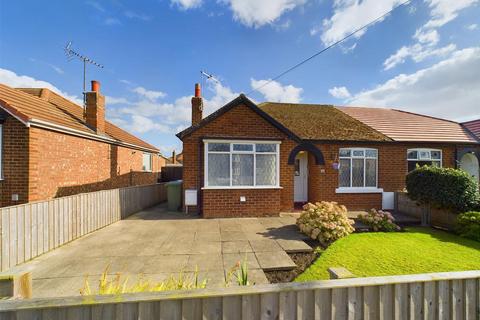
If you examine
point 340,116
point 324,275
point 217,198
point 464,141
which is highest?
point 340,116

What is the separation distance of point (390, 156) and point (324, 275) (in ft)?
29.4

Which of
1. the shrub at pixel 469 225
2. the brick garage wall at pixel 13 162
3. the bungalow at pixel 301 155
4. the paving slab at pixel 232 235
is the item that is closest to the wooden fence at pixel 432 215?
the shrub at pixel 469 225

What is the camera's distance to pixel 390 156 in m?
11.0

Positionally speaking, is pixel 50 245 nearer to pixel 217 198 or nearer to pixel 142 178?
pixel 217 198

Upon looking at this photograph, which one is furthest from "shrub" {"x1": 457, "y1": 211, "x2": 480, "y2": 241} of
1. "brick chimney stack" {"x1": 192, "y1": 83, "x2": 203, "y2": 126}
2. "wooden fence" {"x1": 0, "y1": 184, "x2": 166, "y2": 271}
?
"wooden fence" {"x1": 0, "y1": 184, "x2": 166, "y2": 271}

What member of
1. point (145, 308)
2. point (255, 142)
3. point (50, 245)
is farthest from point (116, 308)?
point (255, 142)

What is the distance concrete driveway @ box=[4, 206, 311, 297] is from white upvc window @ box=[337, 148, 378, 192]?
4.54 meters

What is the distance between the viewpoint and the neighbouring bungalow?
6859 mm

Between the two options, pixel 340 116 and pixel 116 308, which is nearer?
pixel 116 308

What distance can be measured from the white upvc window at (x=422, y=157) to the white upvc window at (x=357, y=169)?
6.49ft

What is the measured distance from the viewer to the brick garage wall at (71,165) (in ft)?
23.7

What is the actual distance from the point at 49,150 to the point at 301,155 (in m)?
10.7

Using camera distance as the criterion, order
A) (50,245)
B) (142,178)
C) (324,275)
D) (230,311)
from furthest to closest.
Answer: (142,178)
(50,245)
(324,275)
(230,311)

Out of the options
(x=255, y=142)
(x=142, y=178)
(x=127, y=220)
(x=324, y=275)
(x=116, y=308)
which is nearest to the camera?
(x=116, y=308)
